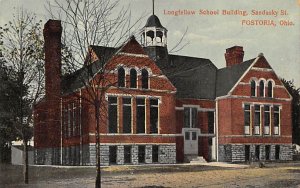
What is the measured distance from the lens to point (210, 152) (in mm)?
29281

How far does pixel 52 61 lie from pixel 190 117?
12.7 m

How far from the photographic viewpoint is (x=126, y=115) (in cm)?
2589

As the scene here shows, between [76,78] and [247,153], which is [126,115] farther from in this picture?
[76,78]

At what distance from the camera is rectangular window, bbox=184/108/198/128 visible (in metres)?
28.6

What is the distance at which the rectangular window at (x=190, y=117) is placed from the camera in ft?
93.9

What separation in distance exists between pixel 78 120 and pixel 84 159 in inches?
106

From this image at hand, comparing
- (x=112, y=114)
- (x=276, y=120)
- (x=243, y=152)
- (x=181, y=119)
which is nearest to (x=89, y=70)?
(x=112, y=114)

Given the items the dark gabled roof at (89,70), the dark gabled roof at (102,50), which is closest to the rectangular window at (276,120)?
the dark gabled roof at (89,70)

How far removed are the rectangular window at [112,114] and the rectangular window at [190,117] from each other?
4802 millimetres

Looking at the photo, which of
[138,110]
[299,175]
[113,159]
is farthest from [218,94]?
[299,175]

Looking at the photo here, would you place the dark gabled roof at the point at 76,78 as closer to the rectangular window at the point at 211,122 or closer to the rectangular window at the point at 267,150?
the rectangular window at the point at 211,122

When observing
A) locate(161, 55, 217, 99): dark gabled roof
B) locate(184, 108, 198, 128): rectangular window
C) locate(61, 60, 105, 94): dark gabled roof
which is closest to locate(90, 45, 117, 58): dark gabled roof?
locate(61, 60, 105, 94): dark gabled roof

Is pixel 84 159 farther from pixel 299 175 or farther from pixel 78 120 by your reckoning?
pixel 299 175

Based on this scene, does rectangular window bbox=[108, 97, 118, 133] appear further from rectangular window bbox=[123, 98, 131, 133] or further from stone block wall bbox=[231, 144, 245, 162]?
stone block wall bbox=[231, 144, 245, 162]
